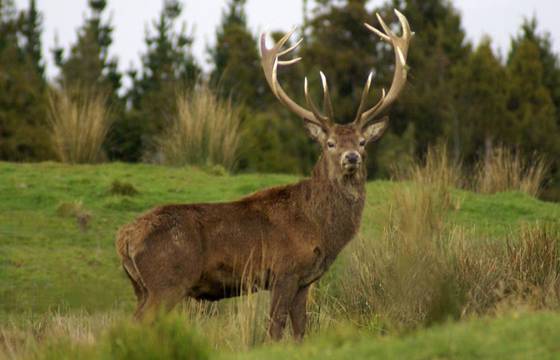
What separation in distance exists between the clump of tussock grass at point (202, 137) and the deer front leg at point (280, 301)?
9.63 m

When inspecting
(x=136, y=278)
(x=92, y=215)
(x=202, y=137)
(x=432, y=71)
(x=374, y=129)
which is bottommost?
(x=136, y=278)

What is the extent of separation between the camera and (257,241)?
10.3 m

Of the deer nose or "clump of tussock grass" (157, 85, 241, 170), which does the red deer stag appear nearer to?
the deer nose

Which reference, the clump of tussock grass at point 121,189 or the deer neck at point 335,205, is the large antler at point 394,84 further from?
the clump of tussock grass at point 121,189

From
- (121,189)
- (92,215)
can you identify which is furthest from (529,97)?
(92,215)

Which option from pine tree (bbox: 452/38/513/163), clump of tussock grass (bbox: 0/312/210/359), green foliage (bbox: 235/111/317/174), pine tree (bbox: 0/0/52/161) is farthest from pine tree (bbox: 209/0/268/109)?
clump of tussock grass (bbox: 0/312/210/359)

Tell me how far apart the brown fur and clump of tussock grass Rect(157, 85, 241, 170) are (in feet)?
29.2

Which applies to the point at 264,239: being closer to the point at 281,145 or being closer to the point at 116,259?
the point at 116,259

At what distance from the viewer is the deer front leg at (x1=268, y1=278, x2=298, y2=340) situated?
10094 mm

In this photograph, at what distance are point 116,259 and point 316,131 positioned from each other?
4026 millimetres

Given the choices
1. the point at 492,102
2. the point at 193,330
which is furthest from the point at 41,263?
the point at 492,102

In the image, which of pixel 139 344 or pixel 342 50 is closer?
pixel 139 344

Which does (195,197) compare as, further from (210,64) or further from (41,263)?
(210,64)

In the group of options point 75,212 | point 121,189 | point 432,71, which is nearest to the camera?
point 75,212
